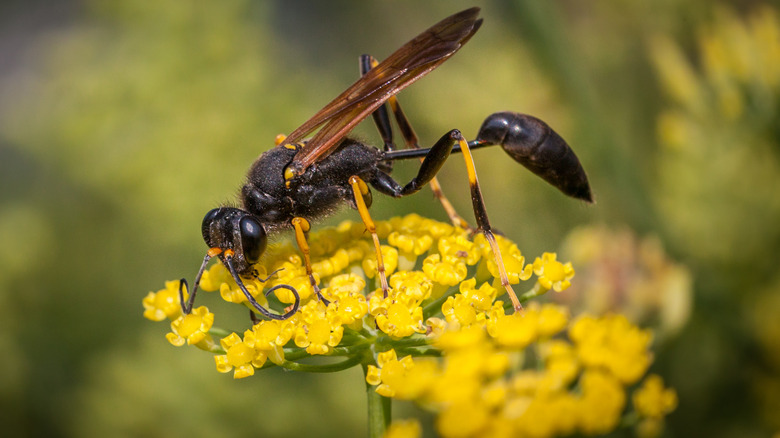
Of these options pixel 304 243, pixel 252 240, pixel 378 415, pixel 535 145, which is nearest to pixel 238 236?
pixel 252 240

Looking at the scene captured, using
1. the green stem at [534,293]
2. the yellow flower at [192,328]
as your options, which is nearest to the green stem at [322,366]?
the yellow flower at [192,328]

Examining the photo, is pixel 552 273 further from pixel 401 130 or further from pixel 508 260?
pixel 401 130

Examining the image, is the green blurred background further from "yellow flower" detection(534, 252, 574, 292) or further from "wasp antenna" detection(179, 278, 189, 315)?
"wasp antenna" detection(179, 278, 189, 315)

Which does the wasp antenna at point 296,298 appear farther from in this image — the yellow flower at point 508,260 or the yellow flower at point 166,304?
the yellow flower at point 508,260

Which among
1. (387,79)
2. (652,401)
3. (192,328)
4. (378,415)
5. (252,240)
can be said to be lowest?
(652,401)

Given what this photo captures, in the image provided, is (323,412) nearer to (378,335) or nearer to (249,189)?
(249,189)

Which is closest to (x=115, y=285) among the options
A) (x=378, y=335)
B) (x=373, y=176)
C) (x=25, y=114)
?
(x=25, y=114)

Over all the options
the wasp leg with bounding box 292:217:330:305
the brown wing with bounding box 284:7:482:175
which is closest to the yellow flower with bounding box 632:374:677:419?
the wasp leg with bounding box 292:217:330:305
